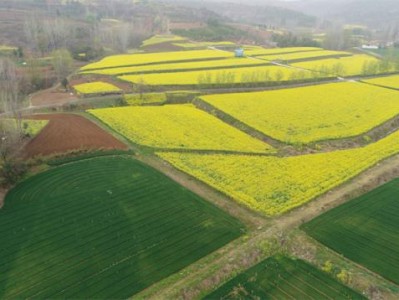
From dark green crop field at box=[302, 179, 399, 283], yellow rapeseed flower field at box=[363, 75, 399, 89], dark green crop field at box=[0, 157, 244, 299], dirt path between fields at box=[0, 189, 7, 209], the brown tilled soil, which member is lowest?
dirt path between fields at box=[0, 189, 7, 209]

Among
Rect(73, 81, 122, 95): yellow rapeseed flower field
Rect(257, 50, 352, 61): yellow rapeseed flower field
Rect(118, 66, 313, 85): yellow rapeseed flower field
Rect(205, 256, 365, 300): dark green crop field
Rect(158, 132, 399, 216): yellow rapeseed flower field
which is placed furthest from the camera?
Rect(257, 50, 352, 61): yellow rapeseed flower field

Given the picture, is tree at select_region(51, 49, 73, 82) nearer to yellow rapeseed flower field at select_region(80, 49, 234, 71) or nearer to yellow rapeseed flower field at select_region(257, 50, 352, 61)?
yellow rapeseed flower field at select_region(80, 49, 234, 71)

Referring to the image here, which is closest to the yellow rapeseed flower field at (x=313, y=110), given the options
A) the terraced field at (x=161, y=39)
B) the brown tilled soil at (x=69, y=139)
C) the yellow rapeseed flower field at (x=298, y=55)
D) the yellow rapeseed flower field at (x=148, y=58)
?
the brown tilled soil at (x=69, y=139)

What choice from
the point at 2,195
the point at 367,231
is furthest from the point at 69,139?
the point at 367,231

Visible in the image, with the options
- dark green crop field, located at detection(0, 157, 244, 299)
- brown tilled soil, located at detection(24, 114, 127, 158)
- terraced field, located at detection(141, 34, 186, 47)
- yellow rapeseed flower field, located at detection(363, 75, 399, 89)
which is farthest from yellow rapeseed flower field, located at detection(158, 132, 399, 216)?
terraced field, located at detection(141, 34, 186, 47)

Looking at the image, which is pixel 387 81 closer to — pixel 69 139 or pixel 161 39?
pixel 69 139

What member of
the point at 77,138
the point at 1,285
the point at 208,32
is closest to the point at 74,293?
the point at 1,285

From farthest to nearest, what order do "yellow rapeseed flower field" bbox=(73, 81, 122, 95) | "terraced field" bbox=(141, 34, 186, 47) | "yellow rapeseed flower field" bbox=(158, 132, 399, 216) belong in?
1. "terraced field" bbox=(141, 34, 186, 47)
2. "yellow rapeseed flower field" bbox=(73, 81, 122, 95)
3. "yellow rapeseed flower field" bbox=(158, 132, 399, 216)
